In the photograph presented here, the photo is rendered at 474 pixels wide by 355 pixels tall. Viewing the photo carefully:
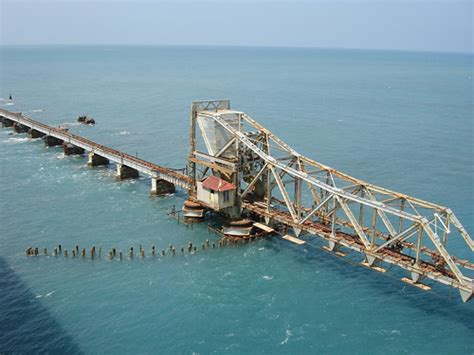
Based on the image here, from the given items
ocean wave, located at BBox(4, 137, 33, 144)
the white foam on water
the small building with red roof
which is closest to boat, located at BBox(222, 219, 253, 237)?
the small building with red roof

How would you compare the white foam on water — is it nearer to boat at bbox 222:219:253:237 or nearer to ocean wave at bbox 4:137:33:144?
boat at bbox 222:219:253:237

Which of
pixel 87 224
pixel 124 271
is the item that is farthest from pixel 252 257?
pixel 87 224

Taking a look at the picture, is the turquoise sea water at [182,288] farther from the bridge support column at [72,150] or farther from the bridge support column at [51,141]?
the bridge support column at [51,141]

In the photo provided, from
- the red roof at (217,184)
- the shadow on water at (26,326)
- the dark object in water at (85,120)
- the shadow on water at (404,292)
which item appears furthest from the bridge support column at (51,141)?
the shadow on water at (404,292)

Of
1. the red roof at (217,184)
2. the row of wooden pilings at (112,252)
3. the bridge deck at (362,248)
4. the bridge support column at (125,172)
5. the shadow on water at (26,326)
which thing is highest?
the red roof at (217,184)

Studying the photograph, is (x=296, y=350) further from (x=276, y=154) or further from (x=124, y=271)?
(x=276, y=154)

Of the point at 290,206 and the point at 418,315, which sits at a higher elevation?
the point at 290,206

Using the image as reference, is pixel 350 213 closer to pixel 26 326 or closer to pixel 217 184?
pixel 217 184

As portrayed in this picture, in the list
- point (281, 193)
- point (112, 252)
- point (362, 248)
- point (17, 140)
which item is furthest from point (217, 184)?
point (17, 140)
